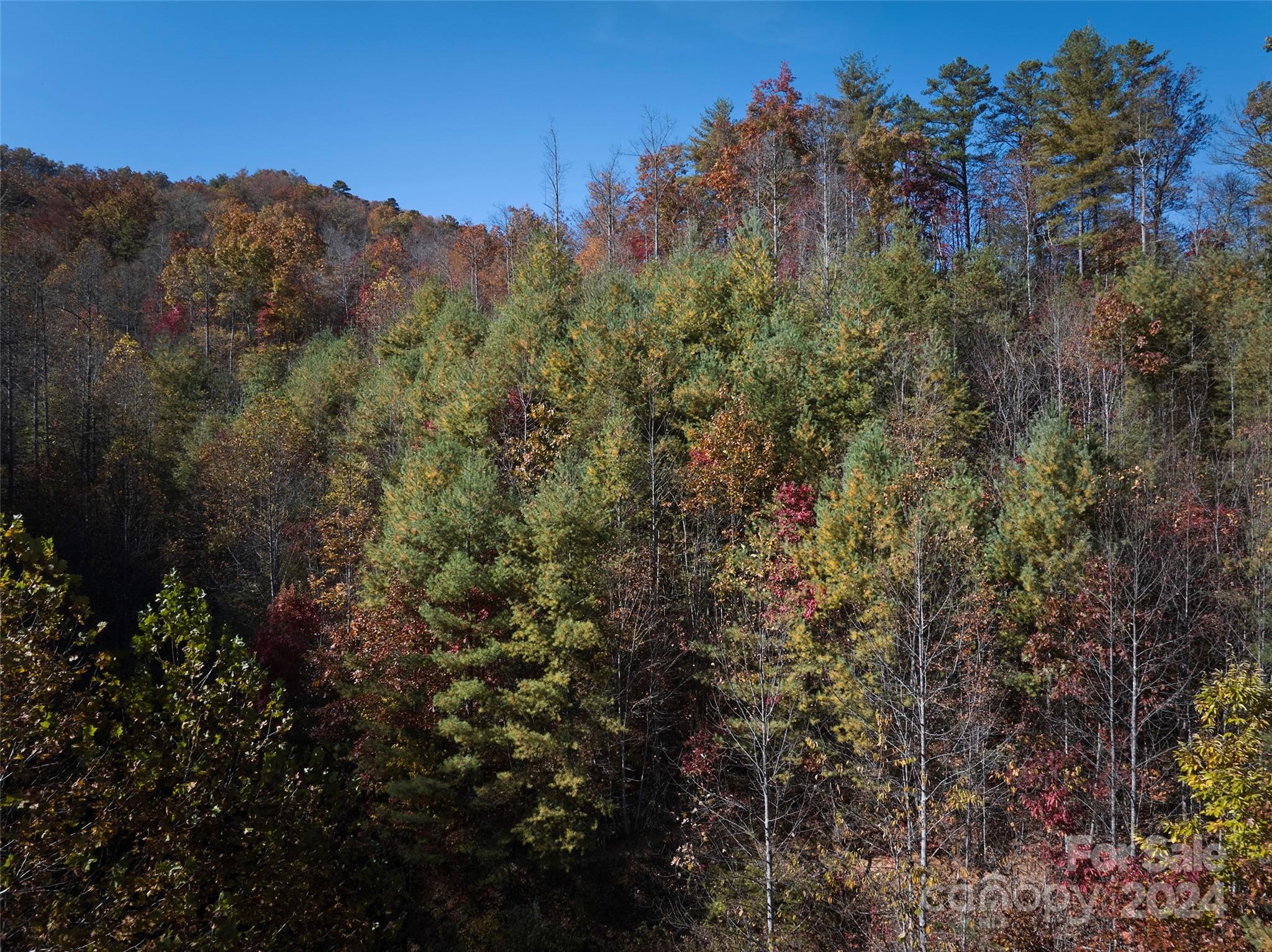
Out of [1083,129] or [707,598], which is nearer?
[707,598]

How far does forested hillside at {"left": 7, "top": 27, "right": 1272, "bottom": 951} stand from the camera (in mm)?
8578

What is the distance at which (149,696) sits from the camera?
8.27 m

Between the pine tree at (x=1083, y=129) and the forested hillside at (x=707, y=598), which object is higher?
the pine tree at (x=1083, y=129)

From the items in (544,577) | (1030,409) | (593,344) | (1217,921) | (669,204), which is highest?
(669,204)

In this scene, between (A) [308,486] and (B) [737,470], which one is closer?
(B) [737,470]

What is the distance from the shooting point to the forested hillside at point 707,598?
8.58 meters

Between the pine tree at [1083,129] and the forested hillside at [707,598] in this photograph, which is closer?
the forested hillside at [707,598]

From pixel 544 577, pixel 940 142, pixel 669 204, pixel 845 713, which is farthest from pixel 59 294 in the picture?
pixel 940 142

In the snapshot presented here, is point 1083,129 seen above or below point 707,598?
above

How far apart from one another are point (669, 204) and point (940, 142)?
14.9m

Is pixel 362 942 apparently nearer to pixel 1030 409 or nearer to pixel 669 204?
pixel 1030 409

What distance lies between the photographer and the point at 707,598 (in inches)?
828

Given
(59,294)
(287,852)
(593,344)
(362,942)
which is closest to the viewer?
(287,852)

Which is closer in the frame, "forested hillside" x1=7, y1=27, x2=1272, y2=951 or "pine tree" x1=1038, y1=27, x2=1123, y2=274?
"forested hillside" x1=7, y1=27, x2=1272, y2=951
